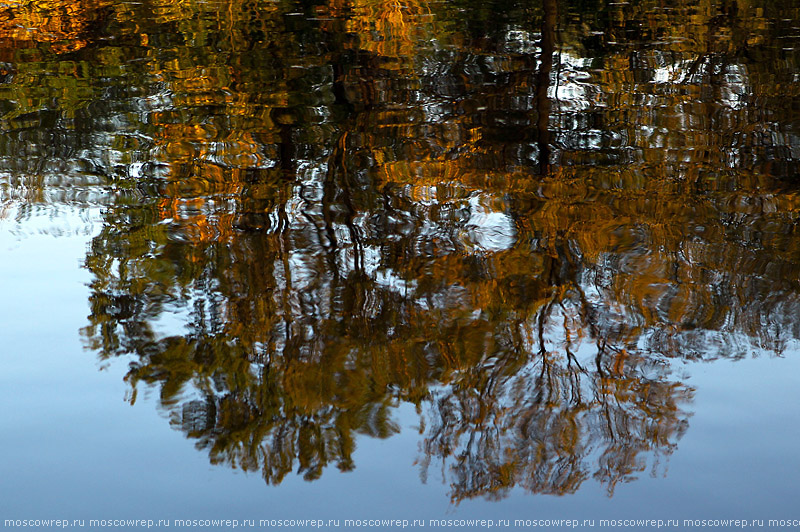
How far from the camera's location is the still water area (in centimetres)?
274

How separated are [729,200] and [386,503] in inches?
127

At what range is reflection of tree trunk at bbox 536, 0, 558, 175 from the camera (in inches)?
218

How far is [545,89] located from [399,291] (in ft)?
12.4

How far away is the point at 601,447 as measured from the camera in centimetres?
292

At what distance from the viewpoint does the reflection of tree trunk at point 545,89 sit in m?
5.54

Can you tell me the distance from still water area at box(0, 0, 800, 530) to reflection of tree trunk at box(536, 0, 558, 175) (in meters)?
0.05

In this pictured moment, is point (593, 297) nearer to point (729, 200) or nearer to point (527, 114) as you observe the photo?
point (729, 200)

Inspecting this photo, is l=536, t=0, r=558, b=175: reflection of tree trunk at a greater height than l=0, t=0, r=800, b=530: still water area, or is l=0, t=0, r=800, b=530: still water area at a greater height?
l=536, t=0, r=558, b=175: reflection of tree trunk

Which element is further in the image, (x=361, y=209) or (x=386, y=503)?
(x=361, y=209)

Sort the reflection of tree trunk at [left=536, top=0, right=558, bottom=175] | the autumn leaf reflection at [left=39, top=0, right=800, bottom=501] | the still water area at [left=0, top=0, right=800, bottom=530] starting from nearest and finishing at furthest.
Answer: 1. the still water area at [left=0, top=0, right=800, bottom=530]
2. the autumn leaf reflection at [left=39, top=0, right=800, bottom=501]
3. the reflection of tree trunk at [left=536, top=0, right=558, bottom=175]

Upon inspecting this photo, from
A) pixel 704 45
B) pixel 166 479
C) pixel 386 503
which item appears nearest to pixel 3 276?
pixel 166 479

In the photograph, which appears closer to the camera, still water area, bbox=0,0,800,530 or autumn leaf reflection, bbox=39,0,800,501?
still water area, bbox=0,0,800,530

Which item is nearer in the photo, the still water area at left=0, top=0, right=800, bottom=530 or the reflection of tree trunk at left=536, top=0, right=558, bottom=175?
the still water area at left=0, top=0, right=800, bottom=530

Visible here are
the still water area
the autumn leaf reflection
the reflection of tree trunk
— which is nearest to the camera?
the still water area
